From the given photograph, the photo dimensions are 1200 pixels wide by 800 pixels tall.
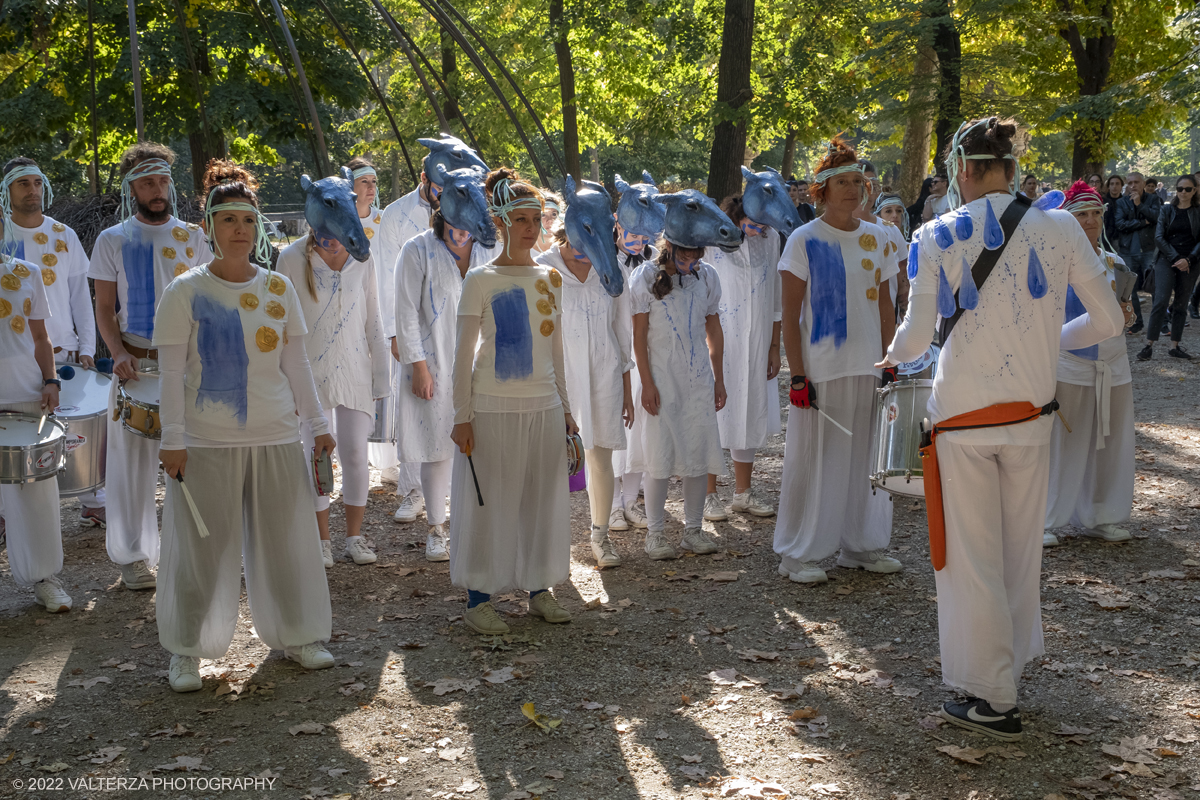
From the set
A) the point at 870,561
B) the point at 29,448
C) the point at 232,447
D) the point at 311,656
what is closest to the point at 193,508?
the point at 232,447

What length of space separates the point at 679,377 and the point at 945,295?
2509 mm

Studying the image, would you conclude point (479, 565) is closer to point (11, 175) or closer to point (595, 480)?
point (595, 480)

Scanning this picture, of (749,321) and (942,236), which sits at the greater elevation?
(942,236)

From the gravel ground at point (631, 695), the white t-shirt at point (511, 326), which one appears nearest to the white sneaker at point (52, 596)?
the gravel ground at point (631, 695)

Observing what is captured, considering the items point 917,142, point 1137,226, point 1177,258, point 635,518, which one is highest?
point 917,142

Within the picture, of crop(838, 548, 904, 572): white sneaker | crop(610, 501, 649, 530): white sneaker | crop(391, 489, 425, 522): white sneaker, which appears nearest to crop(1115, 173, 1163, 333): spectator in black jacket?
crop(610, 501, 649, 530): white sneaker

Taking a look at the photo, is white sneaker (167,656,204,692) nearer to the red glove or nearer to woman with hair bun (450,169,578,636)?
→ woman with hair bun (450,169,578,636)

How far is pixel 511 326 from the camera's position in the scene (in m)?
5.03

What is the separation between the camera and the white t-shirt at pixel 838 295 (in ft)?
18.6

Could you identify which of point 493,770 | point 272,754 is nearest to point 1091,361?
point 493,770

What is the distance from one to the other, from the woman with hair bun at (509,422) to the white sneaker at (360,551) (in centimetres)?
139

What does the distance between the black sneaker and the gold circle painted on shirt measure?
3204 mm

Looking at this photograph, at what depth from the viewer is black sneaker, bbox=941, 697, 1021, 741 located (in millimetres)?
4035

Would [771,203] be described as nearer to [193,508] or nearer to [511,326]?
[511,326]
